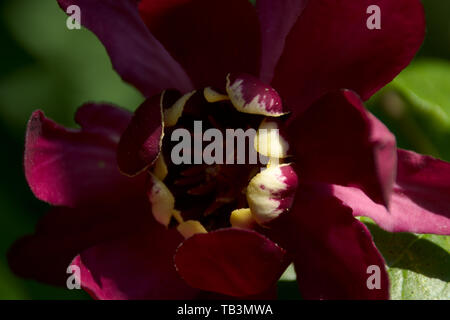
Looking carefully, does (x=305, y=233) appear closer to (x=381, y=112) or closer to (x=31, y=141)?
(x=31, y=141)

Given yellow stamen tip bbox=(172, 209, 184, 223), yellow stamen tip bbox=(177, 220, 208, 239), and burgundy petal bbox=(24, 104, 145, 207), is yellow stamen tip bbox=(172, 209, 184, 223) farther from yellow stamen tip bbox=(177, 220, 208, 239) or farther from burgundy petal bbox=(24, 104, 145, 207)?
burgundy petal bbox=(24, 104, 145, 207)

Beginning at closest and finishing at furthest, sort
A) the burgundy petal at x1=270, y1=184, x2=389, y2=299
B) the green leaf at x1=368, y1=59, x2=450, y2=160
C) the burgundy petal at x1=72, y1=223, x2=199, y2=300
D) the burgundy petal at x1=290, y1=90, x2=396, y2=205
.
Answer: the burgundy petal at x1=290, y1=90, x2=396, y2=205
the burgundy petal at x1=270, y1=184, x2=389, y2=299
the burgundy petal at x1=72, y1=223, x2=199, y2=300
the green leaf at x1=368, y1=59, x2=450, y2=160

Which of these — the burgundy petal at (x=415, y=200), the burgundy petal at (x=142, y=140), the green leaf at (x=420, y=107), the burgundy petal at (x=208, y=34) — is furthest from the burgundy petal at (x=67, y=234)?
the green leaf at (x=420, y=107)

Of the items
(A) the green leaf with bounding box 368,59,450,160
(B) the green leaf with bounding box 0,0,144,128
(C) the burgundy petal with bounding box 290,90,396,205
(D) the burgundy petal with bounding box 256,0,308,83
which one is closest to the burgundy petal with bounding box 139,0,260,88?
(D) the burgundy petal with bounding box 256,0,308,83

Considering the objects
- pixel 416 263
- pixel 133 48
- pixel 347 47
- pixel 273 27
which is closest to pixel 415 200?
pixel 416 263

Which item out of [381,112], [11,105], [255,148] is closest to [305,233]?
[255,148]

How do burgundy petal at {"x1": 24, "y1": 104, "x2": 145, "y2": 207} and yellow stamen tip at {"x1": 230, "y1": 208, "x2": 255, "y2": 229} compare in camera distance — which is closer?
yellow stamen tip at {"x1": 230, "y1": 208, "x2": 255, "y2": 229}

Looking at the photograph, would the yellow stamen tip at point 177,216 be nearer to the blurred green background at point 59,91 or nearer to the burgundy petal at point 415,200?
the burgundy petal at point 415,200
